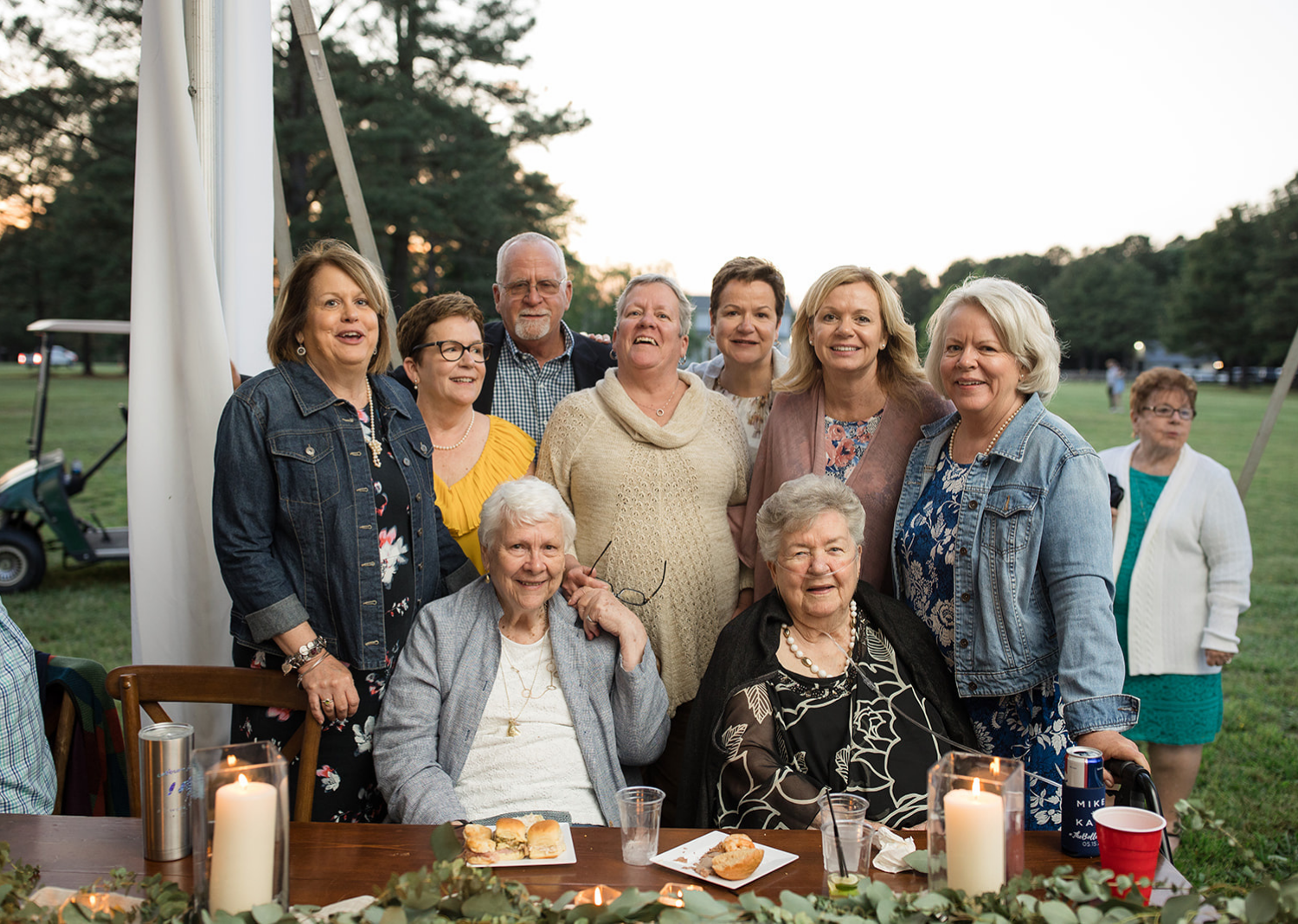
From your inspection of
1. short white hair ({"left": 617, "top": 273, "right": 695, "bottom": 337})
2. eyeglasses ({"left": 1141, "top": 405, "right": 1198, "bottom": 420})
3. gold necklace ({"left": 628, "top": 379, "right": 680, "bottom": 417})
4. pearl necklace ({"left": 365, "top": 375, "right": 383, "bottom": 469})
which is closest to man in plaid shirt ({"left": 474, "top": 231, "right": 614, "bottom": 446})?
short white hair ({"left": 617, "top": 273, "right": 695, "bottom": 337})

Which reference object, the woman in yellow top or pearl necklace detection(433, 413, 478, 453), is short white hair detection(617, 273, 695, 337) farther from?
pearl necklace detection(433, 413, 478, 453)

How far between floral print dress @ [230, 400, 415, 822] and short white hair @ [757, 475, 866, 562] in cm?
96

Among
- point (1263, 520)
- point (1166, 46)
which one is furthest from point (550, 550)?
point (1263, 520)

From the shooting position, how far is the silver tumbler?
5.41ft

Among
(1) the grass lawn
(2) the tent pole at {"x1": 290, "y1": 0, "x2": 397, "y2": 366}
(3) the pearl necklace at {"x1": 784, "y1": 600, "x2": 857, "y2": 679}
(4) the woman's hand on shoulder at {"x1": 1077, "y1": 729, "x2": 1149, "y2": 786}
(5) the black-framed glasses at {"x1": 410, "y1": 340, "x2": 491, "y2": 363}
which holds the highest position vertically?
(2) the tent pole at {"x1": 290, "y1": 0, "x2": 397, "y2": 366}

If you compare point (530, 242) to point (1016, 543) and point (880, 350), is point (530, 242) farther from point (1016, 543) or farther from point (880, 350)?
point (1016, 543)

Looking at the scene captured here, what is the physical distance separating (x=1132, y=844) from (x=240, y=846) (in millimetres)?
1383

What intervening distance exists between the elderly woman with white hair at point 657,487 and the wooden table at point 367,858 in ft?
3.35

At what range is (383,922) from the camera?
4.18 feet

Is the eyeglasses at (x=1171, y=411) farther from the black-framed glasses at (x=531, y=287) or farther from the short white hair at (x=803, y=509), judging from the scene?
the black-framed glasses at (x=531, y=287)

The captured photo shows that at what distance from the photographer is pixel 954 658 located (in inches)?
93.7

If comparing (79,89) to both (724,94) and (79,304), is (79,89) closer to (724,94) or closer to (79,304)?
(79,304)

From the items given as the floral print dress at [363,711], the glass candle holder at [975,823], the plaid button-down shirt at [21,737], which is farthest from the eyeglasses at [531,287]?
the glass candle holder at [975,823]

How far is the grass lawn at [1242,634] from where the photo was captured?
13.0 feet
